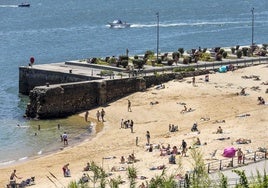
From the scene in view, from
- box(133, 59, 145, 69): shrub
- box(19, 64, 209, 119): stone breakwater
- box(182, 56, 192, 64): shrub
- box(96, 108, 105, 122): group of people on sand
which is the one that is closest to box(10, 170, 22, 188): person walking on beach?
box(96, 108, 105, 122): group of people on sand

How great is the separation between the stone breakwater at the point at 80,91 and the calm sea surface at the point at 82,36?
153 cm

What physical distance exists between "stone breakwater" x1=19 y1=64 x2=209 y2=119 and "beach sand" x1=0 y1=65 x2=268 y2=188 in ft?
→ 2.86

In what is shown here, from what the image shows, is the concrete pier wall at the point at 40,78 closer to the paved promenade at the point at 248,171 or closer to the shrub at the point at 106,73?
the shrub at the point at 106,73

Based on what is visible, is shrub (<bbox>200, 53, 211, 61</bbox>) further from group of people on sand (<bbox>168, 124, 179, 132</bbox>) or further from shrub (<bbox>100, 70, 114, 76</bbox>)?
group of people on sand (<bbox>168, 124, 179, 132</bbox>)

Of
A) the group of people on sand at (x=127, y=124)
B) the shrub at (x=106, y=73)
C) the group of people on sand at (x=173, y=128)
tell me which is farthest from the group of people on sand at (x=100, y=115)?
the group of people on sand at (x=173, y=128)

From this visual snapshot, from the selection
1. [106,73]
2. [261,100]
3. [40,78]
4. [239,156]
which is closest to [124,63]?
[106,73]

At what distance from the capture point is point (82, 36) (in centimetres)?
12188

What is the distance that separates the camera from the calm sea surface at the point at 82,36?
5394 centimetres

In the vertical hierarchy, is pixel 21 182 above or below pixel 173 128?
below

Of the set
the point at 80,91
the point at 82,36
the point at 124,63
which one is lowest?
the point at 80,91

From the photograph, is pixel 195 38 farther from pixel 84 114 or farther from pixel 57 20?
pixel 84 114

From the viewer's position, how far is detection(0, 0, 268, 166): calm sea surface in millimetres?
53938

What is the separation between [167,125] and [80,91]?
32.0 feet

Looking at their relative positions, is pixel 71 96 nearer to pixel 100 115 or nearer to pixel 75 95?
pixel 75 95
